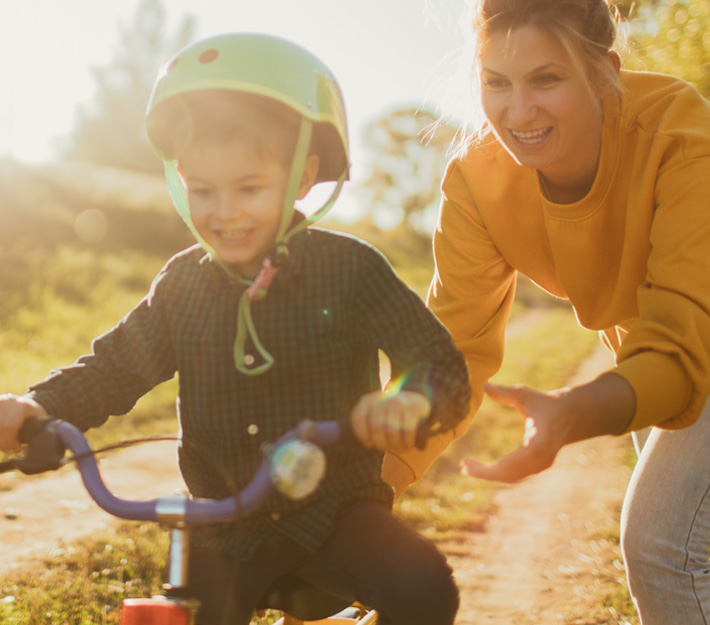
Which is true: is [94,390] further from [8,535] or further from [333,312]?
[8,535]

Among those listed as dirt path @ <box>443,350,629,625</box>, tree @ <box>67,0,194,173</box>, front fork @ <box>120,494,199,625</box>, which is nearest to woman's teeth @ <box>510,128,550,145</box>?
front fork @ <box>120,494,199,625</box>

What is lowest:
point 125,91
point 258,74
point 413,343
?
point 413,343

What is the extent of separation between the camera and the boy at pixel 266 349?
203 cm

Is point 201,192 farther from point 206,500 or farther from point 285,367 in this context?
point 206,500

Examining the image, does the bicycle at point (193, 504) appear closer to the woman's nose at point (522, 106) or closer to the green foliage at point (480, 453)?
the woman's nose at point (522, 106)

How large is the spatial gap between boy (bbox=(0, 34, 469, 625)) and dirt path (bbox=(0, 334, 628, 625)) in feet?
6.01

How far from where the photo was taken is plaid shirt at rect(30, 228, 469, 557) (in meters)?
2.10

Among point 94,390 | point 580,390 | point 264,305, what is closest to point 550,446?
point 580,390

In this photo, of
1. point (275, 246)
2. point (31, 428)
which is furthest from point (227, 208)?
point (31, 428)

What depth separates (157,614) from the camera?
1.64 metres

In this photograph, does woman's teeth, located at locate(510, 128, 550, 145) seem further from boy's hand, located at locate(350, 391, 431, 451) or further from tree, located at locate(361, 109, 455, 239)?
tree, located at locate(361, 109, 455, 239)

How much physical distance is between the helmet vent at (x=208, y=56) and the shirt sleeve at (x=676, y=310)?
128cm

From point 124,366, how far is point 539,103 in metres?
1.54

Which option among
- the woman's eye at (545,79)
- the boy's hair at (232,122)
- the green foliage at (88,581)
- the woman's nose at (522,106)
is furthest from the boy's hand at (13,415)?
the woman's eye at (545,79)
